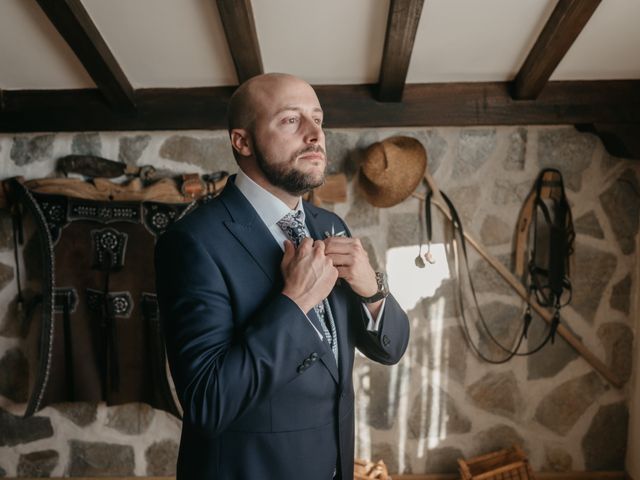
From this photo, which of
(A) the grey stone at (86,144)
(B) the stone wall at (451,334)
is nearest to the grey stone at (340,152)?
(B) the stone wall at (451,334)

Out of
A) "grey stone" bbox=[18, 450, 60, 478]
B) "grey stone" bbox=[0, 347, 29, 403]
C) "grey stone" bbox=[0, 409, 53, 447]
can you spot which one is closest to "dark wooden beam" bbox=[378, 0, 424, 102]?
"grey stone" bbox=[0, 347, 29, 403]

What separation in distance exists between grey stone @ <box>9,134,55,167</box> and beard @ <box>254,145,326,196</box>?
2125 millimetres

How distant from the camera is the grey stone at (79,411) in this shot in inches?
119

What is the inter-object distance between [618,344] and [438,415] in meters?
1.07

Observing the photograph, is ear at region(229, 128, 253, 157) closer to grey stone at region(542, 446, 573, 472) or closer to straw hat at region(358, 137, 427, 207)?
straw hat at region(358, 137, 427, 207)

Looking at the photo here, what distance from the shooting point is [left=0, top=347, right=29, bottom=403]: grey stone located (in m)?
3.01

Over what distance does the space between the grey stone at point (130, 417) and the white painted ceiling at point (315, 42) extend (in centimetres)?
177

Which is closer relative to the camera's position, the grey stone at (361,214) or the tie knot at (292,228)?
the tie knot at (292,228)

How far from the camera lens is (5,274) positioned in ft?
9.78

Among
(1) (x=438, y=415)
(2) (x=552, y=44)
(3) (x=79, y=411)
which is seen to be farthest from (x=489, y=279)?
(3) (x=79, y=411)

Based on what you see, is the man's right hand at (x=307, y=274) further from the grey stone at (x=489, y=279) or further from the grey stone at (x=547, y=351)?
the grey stone at (x=547, y=351)

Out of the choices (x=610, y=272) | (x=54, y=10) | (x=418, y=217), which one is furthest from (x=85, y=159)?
(x=610, y=272)

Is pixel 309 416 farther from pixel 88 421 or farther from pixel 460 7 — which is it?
pixel 88 421

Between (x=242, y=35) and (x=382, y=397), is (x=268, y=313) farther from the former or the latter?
(x=382, y=397)
